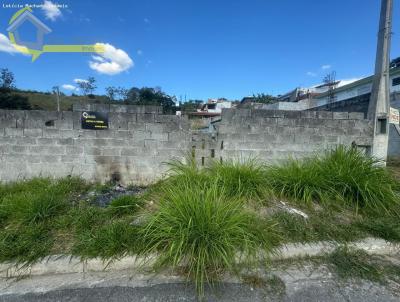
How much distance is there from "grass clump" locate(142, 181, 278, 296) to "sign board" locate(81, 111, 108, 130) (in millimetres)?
2614

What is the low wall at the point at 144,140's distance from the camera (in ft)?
14.3

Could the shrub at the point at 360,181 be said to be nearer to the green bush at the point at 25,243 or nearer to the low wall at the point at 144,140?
the low wall at the point at 144,140

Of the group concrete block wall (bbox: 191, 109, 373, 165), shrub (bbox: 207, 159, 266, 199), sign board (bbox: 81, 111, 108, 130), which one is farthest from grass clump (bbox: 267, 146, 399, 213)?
sign board (bbox: 81, 111, 108, 130)

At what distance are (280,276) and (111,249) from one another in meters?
1.65

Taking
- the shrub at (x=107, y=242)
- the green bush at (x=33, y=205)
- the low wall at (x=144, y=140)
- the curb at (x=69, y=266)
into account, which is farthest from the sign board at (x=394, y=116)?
the green bush at (x=33, y=205)

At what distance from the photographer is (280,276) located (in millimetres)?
2186

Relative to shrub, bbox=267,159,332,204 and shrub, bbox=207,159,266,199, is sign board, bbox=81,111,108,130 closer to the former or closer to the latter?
shrub, bbox=207,159,266,199

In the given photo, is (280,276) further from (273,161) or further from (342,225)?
(273,161)

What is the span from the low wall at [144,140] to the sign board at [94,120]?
90 millimetres

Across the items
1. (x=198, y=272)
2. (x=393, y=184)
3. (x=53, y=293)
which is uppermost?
(x=393, y=184)

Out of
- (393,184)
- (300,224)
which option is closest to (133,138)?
(300,224)

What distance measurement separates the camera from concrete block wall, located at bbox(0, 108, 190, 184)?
433cm

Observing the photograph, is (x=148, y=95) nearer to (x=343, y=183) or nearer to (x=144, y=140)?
(x=144, y=140)

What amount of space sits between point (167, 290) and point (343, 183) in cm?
282
